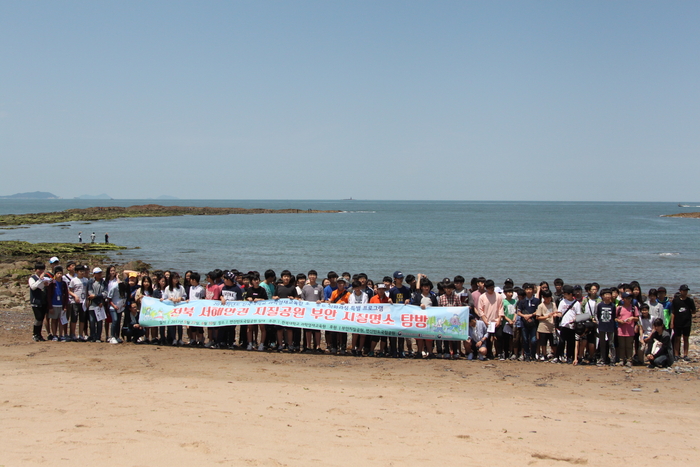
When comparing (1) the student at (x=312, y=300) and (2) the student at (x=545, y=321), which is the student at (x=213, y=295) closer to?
(1) the student at (x=312, y=300)

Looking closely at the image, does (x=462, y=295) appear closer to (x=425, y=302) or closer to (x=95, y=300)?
(x=425, y=302)

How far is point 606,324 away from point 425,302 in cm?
353

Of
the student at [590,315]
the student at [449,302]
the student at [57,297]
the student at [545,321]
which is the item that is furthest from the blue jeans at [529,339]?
the student at [57,297]

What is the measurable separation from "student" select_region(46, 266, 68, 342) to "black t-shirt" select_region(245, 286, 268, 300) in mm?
3972

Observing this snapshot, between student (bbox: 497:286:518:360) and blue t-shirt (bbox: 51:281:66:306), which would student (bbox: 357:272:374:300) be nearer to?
student (bbox: 497:286:518:360)

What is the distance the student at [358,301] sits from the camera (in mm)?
10930

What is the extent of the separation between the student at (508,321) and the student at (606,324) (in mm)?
1602

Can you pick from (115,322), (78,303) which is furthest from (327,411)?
(78,303)

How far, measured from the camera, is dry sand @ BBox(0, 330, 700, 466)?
19.2 ft

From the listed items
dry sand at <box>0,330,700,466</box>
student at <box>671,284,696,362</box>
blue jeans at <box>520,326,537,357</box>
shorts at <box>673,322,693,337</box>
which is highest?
student at <box>671,284,696,362</box>

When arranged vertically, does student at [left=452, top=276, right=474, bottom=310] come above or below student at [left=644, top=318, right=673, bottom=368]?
above

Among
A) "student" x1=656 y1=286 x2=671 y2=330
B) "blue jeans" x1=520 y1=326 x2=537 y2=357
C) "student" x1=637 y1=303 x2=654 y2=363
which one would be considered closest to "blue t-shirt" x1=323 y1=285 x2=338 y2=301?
"blue jeans" x1=520 y1=326 x2=537 y2=357

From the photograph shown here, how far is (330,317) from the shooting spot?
426 inches

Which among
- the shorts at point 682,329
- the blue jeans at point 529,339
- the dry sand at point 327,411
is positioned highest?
the shorts at point 682,329
